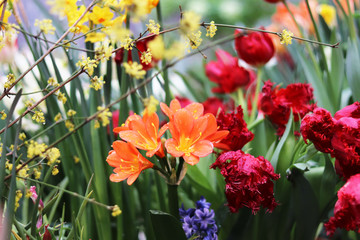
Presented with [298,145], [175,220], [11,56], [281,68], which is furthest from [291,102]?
[281,68]

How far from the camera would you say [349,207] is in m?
0.32

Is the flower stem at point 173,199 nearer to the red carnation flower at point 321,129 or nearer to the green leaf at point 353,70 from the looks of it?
the red carnation flower at point 321,129

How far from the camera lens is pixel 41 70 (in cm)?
46

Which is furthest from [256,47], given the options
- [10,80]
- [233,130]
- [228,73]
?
[10,80]

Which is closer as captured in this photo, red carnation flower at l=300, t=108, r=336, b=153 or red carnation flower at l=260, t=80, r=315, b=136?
red carnation flower at l=300, t=108, r=336, b=153

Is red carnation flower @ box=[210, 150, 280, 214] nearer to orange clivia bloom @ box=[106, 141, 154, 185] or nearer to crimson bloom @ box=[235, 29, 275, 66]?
orange clivia bloom @ box=[106, 141, 154, 185]

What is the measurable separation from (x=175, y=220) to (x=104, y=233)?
0.32ft

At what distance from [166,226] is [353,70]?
30cm

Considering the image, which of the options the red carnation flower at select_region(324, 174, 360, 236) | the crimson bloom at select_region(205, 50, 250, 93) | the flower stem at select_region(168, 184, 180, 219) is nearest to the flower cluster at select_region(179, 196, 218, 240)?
the flower stem at select_region(168, 184, 180, 219)

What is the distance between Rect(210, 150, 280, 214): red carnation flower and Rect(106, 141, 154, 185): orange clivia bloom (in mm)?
69

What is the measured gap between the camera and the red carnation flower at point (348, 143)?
0.33m

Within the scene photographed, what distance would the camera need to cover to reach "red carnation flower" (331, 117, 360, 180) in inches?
13.2

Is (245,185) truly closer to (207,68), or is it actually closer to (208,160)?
(208,160)

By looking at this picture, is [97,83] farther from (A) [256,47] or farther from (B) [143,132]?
(A) [256,47]
